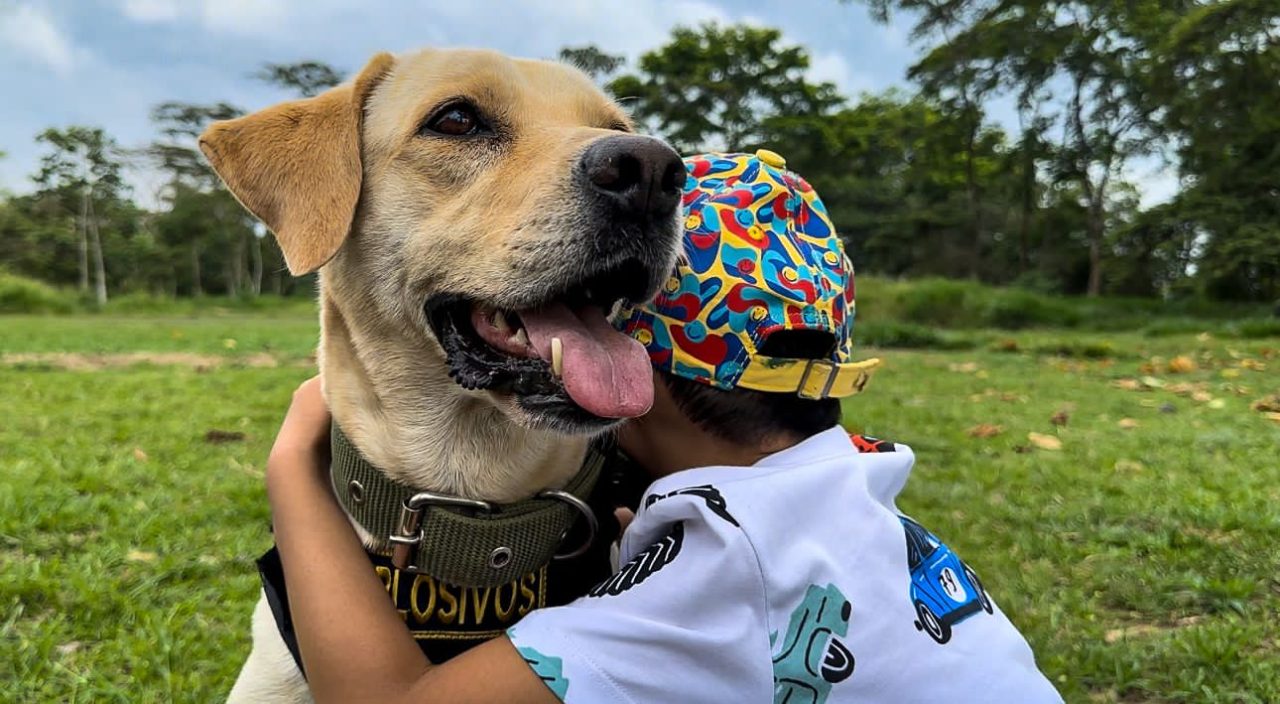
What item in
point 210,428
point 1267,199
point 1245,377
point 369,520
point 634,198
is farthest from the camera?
point 1267,199

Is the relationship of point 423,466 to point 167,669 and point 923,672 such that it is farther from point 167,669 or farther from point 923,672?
point 167,669

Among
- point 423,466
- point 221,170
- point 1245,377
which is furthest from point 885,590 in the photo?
point 1245,377

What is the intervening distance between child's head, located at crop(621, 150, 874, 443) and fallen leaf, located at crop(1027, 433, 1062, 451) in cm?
494

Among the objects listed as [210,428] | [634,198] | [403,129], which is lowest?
[210,428]

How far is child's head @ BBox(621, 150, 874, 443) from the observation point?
1.95 meters

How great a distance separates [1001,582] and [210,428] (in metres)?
5.75

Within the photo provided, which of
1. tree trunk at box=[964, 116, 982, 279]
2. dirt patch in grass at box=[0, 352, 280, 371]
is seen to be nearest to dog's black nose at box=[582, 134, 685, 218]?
→ dirt patch in grass at box=[0, 352, 280, 371]

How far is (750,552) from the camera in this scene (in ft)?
5.19

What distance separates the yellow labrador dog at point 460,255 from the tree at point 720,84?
31230 mm

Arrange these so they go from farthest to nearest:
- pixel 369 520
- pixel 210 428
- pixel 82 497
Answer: pixel 210 428 < pixel 82 497 < pixel 369 520

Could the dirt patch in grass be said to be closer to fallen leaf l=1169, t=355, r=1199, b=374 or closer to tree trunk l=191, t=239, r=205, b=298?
fallen leaf l=1169, t=355, r=1199, b=374

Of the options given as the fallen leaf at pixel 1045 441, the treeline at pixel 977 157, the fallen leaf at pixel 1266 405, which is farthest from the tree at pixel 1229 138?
the fallen leaf at pixel 1045 441

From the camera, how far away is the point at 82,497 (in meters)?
4.52

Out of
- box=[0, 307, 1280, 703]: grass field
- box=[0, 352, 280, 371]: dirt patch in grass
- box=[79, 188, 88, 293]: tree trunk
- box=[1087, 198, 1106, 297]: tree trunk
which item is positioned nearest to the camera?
box=[0, 307, 1280, 703]: grass field
